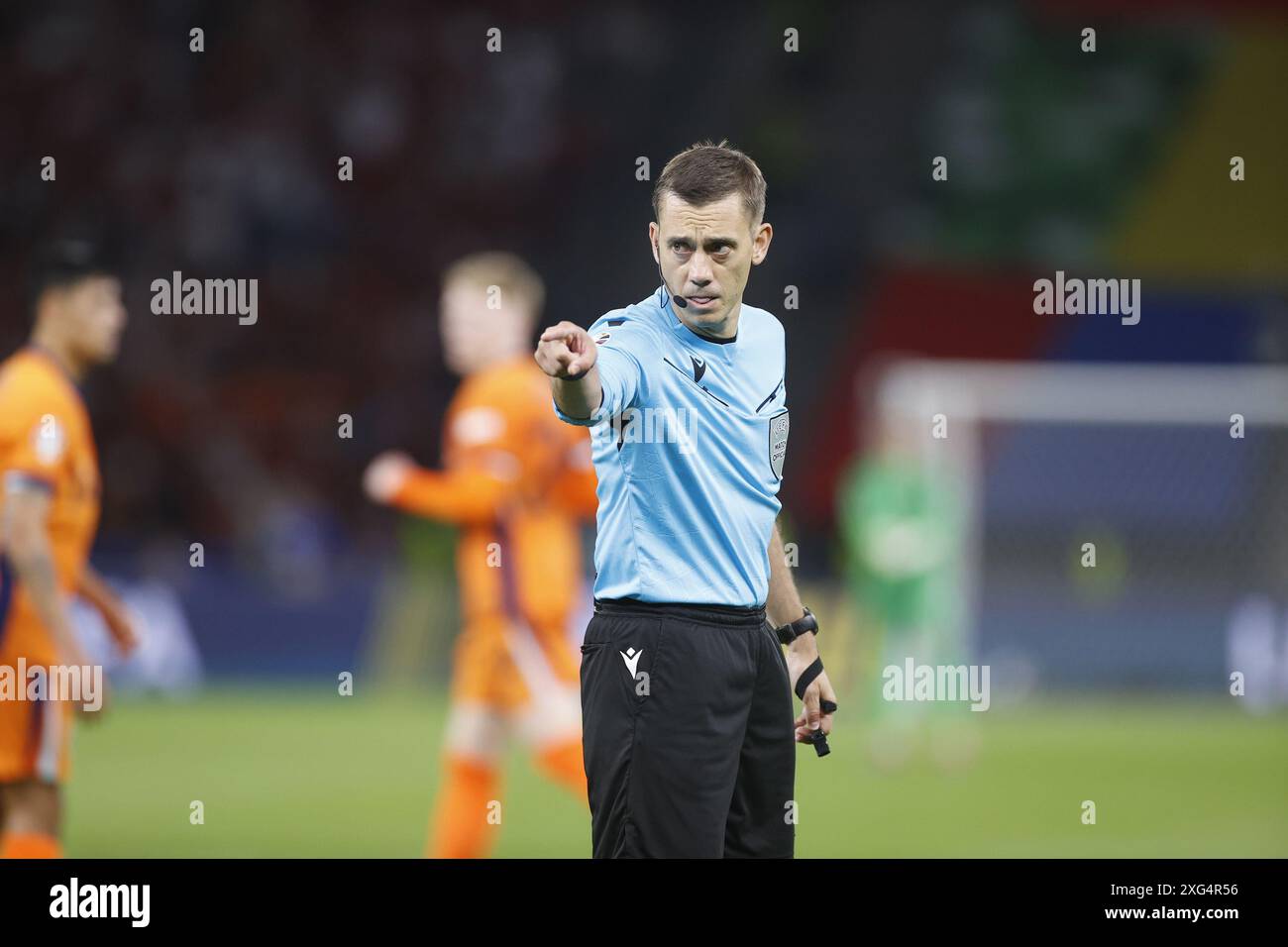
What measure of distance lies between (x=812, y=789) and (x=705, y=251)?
21.5ft

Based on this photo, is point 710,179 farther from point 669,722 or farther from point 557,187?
point 557,187

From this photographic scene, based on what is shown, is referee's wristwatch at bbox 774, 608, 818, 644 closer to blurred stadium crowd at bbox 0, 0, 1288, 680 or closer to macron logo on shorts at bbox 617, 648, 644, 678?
macron logo on shorts at bbox 617, 648, 644, 678

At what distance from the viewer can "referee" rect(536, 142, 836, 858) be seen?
343 cm

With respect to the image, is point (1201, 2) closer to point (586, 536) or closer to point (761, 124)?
point (761, 124)

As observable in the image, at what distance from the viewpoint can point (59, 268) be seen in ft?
18.2

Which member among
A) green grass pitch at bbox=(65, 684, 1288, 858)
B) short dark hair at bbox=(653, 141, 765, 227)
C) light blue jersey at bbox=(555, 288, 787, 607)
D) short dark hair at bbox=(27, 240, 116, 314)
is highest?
short dark hair at bbox=(27, 240, 116, 314)

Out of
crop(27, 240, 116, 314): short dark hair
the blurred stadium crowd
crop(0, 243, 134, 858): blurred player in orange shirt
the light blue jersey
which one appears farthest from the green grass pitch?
the blurred stadium crowd

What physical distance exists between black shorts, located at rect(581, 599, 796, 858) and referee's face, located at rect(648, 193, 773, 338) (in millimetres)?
639

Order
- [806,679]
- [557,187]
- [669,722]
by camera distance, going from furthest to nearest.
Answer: [557,187] → [806,679] → [669,722]

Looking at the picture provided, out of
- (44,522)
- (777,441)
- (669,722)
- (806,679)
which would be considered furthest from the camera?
(44,522)

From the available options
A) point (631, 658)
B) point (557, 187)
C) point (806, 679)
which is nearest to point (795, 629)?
point (806, 679)

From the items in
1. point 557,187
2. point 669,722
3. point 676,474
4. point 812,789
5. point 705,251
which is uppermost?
point 557,187
